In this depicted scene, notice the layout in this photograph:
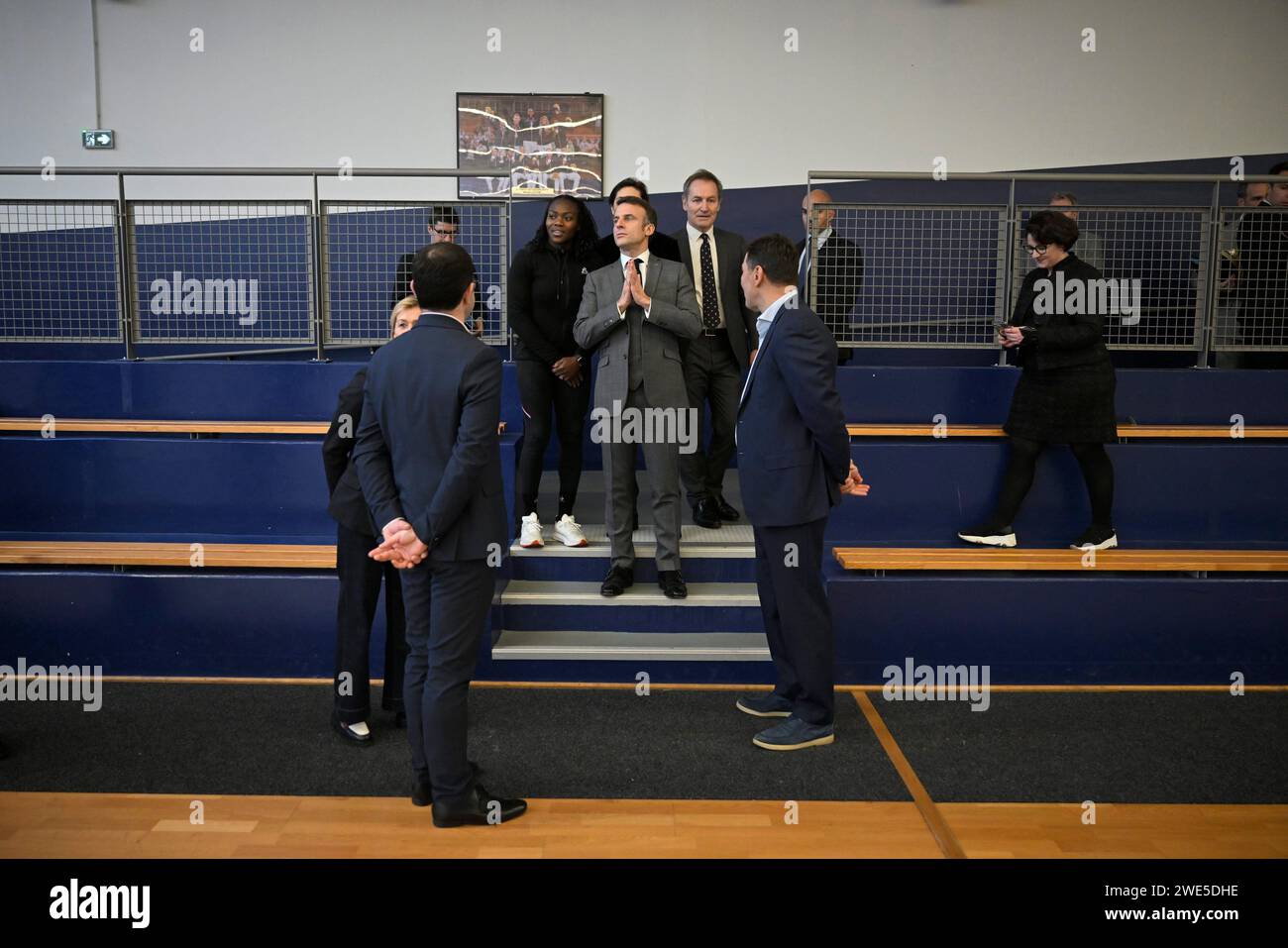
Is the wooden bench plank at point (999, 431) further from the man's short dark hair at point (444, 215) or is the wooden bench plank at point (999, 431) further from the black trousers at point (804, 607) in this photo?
the man's short dark hair at point (444, 215)

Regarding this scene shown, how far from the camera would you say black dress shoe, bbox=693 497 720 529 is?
530cm

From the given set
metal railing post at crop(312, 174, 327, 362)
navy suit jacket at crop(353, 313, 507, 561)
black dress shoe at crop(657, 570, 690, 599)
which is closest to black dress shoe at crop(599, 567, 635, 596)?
black dress shoe at crop(657, 570, 690, 599)

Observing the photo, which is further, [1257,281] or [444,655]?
[1257,281]

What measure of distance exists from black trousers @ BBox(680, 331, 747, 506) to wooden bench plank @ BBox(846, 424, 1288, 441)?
619 mm

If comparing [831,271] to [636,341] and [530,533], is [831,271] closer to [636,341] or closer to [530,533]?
[636,341]

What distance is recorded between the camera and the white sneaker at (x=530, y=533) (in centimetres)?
492

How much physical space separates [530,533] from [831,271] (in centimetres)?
220

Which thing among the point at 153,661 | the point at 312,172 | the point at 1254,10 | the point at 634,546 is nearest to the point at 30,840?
the point at 153,661

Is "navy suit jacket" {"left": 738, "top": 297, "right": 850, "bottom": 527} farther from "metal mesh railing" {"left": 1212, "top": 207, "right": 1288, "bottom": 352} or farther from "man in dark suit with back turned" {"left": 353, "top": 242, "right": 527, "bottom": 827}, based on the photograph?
"metal mesh railing" {"left": 1212, "top": 207, "right": 1288, "bottom": 352}

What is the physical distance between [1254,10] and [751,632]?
599 cm

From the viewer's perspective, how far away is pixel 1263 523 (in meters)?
5.20

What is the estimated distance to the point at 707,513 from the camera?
531cm

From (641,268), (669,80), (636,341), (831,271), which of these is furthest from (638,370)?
(669,80)

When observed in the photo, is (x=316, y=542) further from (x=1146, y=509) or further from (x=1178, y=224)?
(x=1178, y=224)
